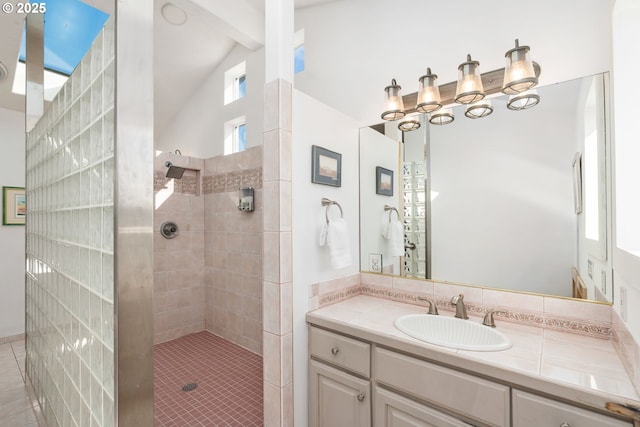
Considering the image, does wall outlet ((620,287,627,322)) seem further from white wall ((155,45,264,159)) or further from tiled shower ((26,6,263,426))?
white wall ((155,45,264,159))

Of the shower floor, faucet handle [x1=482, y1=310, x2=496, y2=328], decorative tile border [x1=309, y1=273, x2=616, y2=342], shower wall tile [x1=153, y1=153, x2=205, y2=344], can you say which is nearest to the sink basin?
faucet handle [x1=482, y1=310, x2=496, y2=328]

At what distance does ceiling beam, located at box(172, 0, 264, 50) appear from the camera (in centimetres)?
280

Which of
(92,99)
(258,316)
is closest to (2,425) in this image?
(258,316)

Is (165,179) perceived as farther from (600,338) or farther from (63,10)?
(600,338)

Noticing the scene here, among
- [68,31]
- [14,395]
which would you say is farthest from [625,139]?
[14,395]

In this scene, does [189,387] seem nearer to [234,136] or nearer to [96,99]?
[96,99]

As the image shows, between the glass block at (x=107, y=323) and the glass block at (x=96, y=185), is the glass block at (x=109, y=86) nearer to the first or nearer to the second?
the glass block at (x=96, y=185)

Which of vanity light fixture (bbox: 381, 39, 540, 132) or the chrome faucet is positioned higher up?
vanity light fixture (bbox: 381, 39, 540, 132)

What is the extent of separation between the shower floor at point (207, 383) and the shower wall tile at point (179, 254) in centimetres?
23

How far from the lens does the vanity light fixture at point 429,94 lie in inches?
71.5

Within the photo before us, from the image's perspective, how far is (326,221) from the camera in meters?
1.81

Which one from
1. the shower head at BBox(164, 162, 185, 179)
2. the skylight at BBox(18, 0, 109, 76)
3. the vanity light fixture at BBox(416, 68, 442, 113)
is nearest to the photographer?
the skylight at BBox(18, 0, 109, 76)

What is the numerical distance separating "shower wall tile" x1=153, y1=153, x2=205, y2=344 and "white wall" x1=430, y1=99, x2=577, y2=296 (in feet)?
8.87

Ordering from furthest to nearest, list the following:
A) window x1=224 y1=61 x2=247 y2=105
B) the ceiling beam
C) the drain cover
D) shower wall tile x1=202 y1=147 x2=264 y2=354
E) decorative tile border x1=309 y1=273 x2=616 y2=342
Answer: window x1=224 y1=61 x2=247 y2=105, shower wall tile x1=202 y1=147 x2=264 y2=354, the ceiling beam, the drain cover, decorative tile border x1=309 y1=273 x2=616 y2=342
